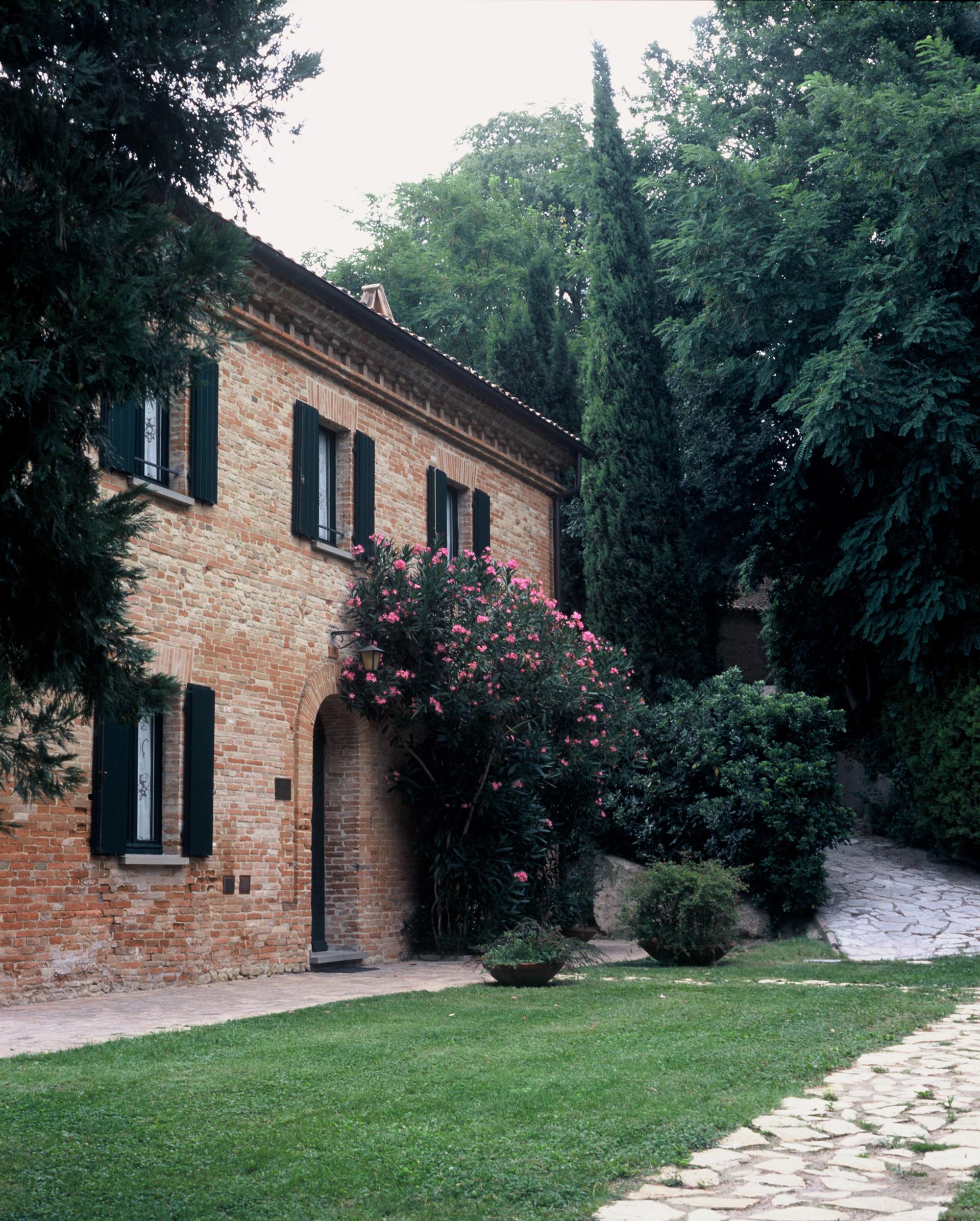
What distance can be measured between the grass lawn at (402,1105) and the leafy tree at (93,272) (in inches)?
60.3

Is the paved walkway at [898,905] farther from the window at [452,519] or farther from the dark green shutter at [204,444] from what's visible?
the dark green shutter at [204,444]

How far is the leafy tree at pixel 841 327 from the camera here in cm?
1681

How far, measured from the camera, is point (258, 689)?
12422 millimetres

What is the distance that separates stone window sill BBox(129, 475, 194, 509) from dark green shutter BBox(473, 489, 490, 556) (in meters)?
6.12

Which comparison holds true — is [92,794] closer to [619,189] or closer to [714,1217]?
[714,1217]

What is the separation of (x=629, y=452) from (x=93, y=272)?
18474 mm

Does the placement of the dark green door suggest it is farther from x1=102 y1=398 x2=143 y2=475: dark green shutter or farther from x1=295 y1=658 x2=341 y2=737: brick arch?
x1=102 y1=398 x2=143 y2=475: dark green shutter

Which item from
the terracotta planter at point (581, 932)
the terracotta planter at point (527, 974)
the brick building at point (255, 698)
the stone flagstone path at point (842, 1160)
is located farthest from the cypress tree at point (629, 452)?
the stone flagstone path at point (842, 1160)

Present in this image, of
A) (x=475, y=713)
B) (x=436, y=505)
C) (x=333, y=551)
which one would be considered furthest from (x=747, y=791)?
(x=333, y=551)

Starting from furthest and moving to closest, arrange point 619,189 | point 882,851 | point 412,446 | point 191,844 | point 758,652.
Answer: point 758,652 → point 619,189 → point 882,851 → point 412,446 → point 191,844

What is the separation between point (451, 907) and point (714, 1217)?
1079 cm

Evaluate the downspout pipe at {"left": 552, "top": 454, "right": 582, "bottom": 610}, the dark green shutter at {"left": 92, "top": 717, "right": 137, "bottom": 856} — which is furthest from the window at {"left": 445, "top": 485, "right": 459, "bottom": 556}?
the dark green shutter at {"left": 92, "top": 717, "right": 137, "bottom": 856}

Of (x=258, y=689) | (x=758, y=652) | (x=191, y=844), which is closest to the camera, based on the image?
(x=191, y=844)

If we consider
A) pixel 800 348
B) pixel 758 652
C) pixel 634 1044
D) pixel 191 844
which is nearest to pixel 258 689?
pixel 191 844
